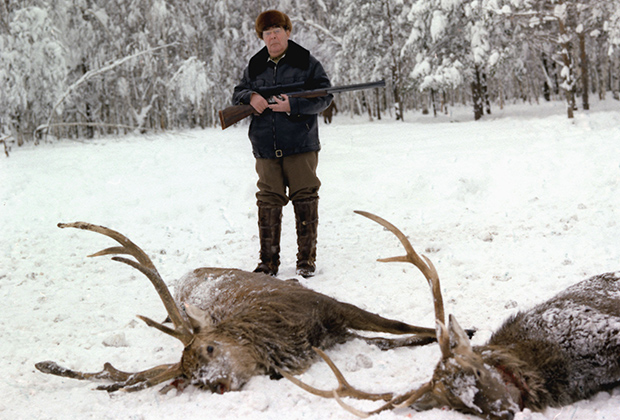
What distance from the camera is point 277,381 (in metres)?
2.65

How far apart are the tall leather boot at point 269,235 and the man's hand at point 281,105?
91 cm

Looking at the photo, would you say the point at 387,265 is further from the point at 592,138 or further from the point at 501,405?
the point at 592,138

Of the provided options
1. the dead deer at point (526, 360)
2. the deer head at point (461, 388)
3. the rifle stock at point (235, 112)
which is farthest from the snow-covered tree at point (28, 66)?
the deer head at point (461, 388)

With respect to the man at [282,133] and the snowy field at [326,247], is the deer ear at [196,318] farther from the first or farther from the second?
the man at [282,133]

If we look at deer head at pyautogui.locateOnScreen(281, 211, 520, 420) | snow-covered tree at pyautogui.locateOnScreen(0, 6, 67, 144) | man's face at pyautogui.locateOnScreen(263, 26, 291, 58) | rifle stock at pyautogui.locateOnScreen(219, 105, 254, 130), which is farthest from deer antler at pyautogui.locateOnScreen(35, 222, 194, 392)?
snow-covered tree at pyautogui.locateOnScreen(0, 6, 67, 144)

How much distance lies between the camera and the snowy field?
104 inches

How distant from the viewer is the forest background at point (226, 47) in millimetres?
15516

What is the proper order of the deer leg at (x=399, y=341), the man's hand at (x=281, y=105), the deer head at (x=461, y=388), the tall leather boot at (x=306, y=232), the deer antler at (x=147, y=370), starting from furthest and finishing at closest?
the tall leather boot at (x=306, y=232) → the man's hand at (x=281, y=105) → the deer leg at (x=399, y=341) → the deer antler at (x=147, y=370) → the deer head at (x=461, y=388)

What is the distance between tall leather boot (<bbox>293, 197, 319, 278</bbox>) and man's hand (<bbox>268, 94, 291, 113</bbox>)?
2.85ft

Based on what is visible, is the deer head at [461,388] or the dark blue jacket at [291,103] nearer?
the deer head at [461,388]

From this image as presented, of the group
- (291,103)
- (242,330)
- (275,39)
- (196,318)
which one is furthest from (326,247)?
(196,318)

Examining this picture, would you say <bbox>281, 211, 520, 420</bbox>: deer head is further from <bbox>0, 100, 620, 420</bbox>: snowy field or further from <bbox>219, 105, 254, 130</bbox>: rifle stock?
<bbox>219, 105, 254, 130</bbox>: rifle stock

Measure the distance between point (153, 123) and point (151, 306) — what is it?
2856 centimetres

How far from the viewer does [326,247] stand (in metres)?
5.86
